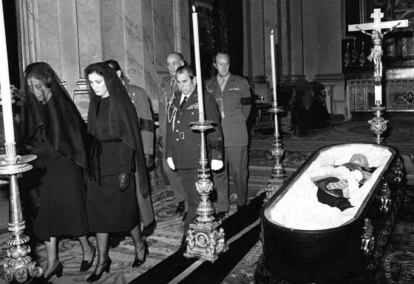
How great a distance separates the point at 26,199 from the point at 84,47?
9.84 feet

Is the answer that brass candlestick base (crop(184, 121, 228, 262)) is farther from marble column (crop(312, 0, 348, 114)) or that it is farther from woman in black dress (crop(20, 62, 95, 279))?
marble column (crop(312, 0, 348, 114))

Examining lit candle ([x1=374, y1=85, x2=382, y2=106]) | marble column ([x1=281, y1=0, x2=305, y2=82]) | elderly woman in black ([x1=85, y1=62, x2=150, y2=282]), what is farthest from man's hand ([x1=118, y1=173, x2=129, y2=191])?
marble column ([x1=281, y1=0, x2=305, y2=82])

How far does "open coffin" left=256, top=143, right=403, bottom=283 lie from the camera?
2980 millimetres

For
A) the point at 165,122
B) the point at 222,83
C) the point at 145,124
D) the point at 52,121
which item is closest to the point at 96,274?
the point at 52,121

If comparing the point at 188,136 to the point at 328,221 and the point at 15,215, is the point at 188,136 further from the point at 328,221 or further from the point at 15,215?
the point at 15,215

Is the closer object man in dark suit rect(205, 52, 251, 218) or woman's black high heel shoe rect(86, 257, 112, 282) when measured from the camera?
woman's black high heel shoe rect(86, 257, 112, 282)

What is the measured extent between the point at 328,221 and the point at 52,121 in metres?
2.07

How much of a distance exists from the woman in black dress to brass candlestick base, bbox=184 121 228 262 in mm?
837

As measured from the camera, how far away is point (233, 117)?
5559mm

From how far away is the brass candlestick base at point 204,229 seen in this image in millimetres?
3678

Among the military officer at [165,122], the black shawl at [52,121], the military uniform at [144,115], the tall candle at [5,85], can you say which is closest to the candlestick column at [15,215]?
the tall candle at [5,85]

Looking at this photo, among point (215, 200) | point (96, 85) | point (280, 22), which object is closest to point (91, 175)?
point (96, 85)

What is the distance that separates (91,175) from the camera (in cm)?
362

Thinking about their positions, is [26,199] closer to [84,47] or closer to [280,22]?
[84,47]
